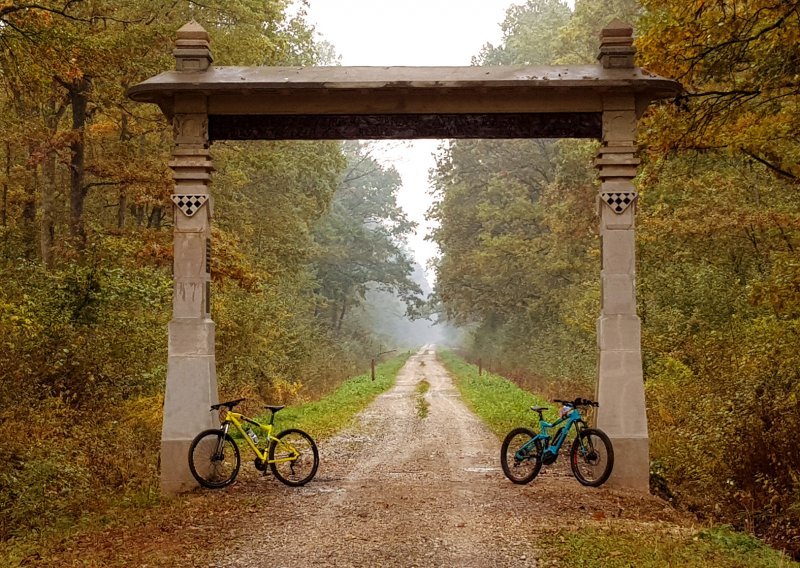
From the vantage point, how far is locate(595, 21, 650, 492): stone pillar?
9898mm

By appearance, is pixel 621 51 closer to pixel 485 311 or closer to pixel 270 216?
pixel 270 216

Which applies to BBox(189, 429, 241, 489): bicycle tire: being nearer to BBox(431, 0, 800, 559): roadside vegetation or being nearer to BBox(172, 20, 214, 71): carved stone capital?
BBox(172, 20, 214, 71): carved stone capital

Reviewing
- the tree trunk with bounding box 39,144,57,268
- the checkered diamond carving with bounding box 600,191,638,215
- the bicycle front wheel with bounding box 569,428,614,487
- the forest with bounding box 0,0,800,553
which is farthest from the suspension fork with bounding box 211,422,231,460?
the tree trunk with bounding box 39,144,57,268

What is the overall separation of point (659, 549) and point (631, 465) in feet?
10.3

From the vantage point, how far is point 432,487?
1023cm

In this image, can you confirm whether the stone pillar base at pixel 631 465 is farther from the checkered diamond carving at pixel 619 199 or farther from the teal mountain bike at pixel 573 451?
the checkered diamond carving at pixel 619 199

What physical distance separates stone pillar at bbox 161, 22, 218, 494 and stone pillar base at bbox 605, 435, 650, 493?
578 cm

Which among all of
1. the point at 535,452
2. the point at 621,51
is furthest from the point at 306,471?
the point at 621,51

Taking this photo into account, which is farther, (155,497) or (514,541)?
(155,497)

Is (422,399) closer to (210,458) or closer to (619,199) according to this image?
(210,458)

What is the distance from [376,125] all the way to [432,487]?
543 centimetres

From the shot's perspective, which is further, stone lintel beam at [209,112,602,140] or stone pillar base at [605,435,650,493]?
stone lintel beam at [209,112,602,140]

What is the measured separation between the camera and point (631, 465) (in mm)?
9867

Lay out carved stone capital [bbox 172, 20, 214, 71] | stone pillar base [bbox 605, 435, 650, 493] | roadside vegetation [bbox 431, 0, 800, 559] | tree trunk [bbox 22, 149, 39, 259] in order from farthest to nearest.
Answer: tree trunk [bbox 22, 149, 39, 259], carved stone capital [bbox 172, 20, 214, 71], stone pillar base [bbox 605, 435, 650, 493], roadside vegetation [bbox 431, 0, 800, 559]
